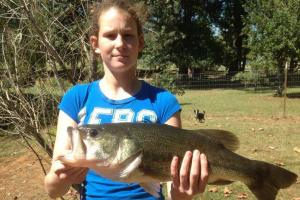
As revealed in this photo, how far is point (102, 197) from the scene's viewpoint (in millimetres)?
2666

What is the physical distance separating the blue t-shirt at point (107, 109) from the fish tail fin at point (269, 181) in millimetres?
705

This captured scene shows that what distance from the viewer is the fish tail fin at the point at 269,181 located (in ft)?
9.61

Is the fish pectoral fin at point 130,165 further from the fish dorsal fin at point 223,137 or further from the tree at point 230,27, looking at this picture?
the tree at point 230,27

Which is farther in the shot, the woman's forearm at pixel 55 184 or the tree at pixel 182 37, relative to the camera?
the tree at pixel 182 37

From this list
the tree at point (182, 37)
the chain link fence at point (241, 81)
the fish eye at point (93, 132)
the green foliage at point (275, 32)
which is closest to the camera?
the fish eye at point (93, 132)

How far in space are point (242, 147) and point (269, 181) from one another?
7.72m

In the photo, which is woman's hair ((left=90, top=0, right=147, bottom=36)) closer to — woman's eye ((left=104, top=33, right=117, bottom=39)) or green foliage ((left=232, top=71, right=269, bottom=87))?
woman's eye ((left=104, top=33, right=117, bottom=39))

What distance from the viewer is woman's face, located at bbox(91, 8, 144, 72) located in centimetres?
275

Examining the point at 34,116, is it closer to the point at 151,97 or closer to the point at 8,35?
the point at 8,35

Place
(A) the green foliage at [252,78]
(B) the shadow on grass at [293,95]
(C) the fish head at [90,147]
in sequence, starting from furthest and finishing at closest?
(A) the green foliage at [252,78]
(B) the shadow on grass at [293,95]
(C) the fish head at [90,147]

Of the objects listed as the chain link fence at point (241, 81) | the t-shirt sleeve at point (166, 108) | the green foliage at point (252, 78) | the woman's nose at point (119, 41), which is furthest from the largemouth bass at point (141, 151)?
the green foliage at point (252, 78)

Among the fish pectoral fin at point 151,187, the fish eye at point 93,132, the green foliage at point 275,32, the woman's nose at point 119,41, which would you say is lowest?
the fish pectoral fin at point 151,187

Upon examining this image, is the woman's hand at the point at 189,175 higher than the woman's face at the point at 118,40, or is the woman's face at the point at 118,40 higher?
the woman's face at the point at 118,40

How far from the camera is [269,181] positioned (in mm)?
2959
